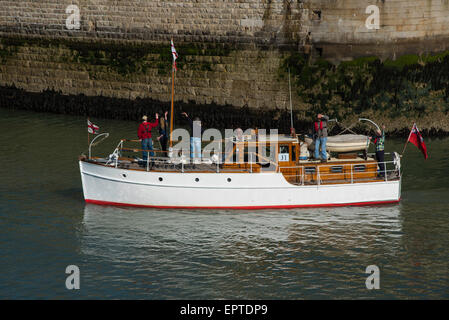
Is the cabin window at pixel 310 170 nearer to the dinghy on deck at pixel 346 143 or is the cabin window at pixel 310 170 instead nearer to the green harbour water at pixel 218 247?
the dinghy on deck at pixel 346 143

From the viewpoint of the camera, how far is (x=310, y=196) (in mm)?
23062

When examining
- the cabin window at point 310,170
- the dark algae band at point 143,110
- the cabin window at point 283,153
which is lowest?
the cabin window at point 310,170

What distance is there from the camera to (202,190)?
2264 centimetres

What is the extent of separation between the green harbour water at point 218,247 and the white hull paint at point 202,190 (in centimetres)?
32

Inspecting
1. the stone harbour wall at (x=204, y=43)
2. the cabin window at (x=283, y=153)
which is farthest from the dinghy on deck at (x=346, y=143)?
the stone harbour wall at (x=204, y=43)

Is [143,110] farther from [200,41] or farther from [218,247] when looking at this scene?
[218,247]

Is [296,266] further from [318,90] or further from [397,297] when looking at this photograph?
[318,90]

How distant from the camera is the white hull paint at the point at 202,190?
22.6m

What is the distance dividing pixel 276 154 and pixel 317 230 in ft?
9.49

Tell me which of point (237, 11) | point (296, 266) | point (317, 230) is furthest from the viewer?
point (237, 11)

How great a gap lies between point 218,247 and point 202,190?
3.07 meters

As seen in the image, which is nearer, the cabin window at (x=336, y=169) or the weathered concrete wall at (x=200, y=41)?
the cabin window at (x=336, y=169)

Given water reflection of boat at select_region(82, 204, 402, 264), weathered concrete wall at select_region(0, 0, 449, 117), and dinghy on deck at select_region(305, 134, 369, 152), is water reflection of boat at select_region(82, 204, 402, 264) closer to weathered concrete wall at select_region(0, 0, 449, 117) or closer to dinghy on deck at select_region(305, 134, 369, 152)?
dinghy on deck at select_region(305, 134, 369, 152)
